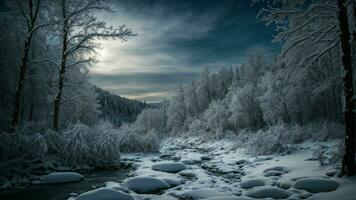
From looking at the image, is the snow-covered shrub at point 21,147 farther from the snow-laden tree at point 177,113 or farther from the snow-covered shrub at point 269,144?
the snow-laden tree at point 177,113

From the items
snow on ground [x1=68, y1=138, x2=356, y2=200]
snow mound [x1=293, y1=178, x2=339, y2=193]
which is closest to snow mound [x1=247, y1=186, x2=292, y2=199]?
snow on ground [x1=68, y1=138, x2=356, y2=200]

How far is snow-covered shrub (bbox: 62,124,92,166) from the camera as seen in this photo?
13.2 metres

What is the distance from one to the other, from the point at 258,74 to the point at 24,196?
133 feet

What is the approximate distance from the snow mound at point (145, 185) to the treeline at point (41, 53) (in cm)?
625

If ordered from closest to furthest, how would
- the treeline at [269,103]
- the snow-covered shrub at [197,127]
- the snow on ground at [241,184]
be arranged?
the snow on ground at [241,184], the treeline at [269,103], the snow-covered shrub at [197,127]

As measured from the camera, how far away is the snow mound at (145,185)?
890 cm

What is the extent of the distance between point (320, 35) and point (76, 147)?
38.5ft

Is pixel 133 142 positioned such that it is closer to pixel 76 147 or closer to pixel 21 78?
pixel 76 147

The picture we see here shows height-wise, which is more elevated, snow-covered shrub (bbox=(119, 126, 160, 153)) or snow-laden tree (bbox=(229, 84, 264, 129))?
snow-laden tree (bbox=(229, 84, 264, 129))

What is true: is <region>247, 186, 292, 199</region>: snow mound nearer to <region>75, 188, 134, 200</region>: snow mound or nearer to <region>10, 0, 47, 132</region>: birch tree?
<region>75, 188, 134, 200</region>: snow mound

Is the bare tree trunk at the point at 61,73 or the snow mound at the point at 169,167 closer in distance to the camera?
the snow mound at the point at 169,167

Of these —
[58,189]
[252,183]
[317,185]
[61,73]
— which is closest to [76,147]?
[58,189]

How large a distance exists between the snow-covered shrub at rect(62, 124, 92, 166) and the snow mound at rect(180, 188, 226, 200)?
741 cm

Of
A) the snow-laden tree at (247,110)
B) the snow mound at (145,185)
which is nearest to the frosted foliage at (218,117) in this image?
the snow-laden tree at (247,110)
